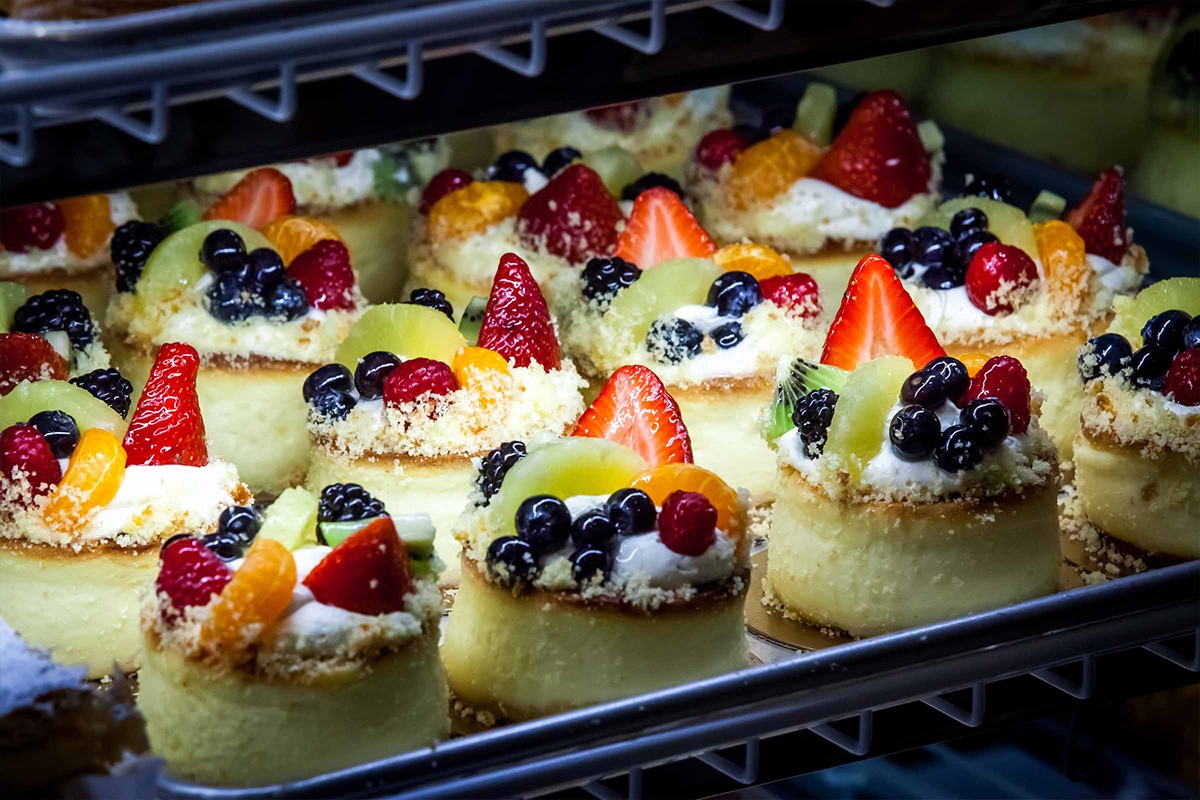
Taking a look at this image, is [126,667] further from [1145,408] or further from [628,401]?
[1145,408]

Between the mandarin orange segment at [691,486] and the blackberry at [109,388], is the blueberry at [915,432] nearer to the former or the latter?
the mandarin orange segment at [691,486]

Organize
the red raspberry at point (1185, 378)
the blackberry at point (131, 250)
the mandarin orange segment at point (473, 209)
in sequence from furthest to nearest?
the mandarin orange segment at point (473, 209)
the blackberry at point (131, 250)
the red raspberry at point (1185, 378)

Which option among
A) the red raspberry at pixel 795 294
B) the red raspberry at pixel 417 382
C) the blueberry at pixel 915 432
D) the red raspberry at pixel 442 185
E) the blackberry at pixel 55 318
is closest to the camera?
the blueberry at pixel 915 432

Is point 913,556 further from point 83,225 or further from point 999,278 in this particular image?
point 83,225

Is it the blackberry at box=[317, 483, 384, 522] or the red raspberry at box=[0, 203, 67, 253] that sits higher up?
the red raspberry at box=[0, 203, 67, 253]

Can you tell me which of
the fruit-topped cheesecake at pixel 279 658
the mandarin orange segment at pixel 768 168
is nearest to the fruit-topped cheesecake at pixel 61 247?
the mandarin orange segment at pixel 768 168

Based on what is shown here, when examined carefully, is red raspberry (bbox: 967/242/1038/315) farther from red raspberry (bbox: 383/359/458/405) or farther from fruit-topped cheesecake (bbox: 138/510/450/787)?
fruit-topped cheesecake (bbox: 138/510/450/787)

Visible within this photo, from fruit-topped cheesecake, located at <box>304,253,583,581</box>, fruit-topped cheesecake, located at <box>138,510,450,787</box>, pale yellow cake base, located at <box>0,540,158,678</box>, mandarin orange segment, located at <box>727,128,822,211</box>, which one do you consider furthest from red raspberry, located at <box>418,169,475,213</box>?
fruit-topped cheesecake, located at <box>138,510,450,787</box>
